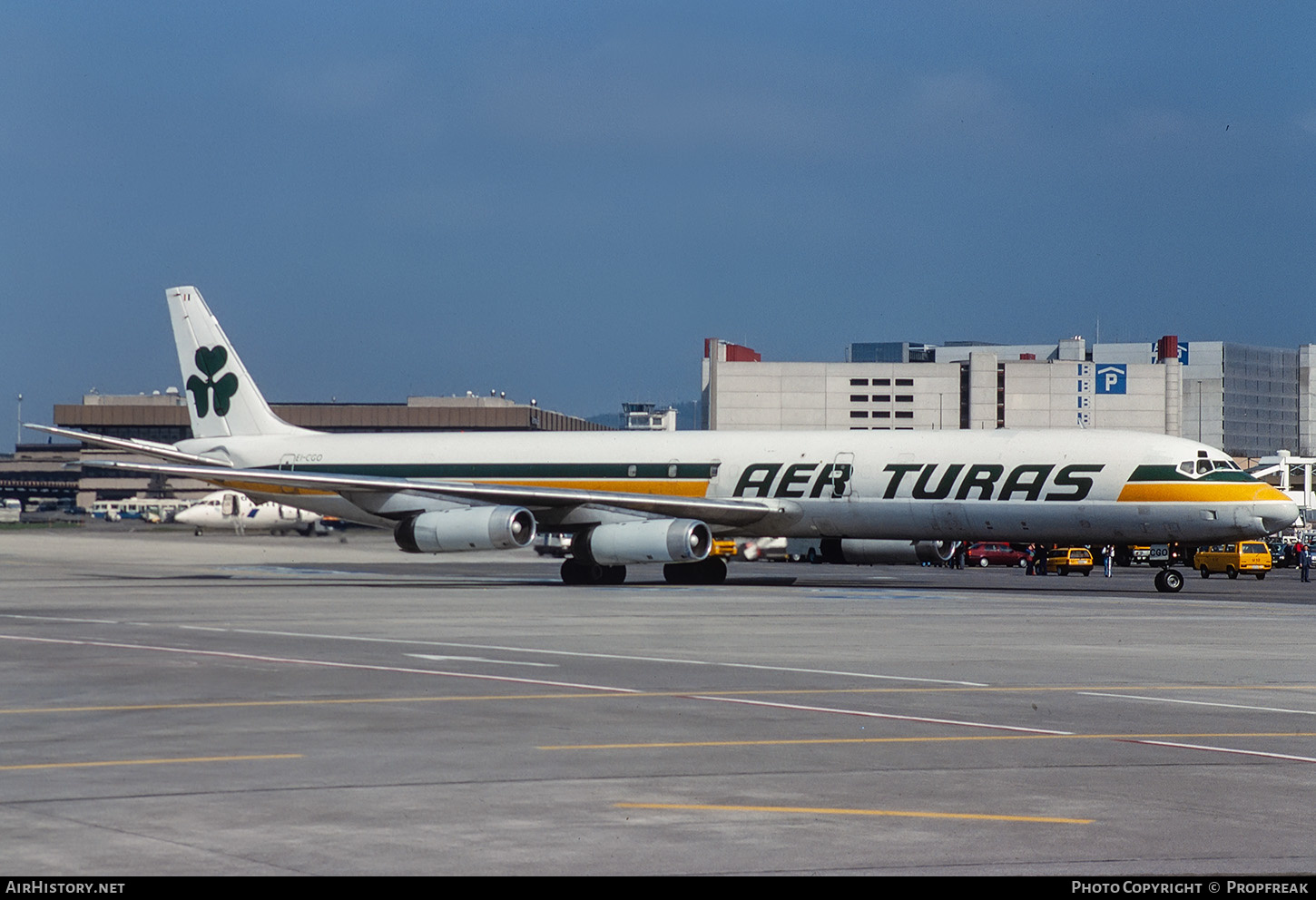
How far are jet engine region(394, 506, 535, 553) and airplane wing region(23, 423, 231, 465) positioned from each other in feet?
29.9

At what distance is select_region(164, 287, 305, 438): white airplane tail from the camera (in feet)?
178

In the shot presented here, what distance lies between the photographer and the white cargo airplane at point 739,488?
4016 cm

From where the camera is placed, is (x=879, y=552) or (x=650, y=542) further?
(x=879, y=552)

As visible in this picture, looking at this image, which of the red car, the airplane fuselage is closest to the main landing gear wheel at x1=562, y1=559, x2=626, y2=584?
the airplane fuselage

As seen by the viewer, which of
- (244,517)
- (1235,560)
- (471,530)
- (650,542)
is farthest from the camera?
(244,517)

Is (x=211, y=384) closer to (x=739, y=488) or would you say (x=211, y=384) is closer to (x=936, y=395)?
(x=739, y=488)

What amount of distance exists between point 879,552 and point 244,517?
7598 cm

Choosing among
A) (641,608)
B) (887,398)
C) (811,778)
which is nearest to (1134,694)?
(811,778)

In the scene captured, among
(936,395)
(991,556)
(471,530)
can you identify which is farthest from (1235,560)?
(936,395)

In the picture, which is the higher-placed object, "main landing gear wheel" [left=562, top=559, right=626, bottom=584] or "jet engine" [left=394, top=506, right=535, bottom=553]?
"jet engine" [left=394, top=506, right=535, bottom=553]

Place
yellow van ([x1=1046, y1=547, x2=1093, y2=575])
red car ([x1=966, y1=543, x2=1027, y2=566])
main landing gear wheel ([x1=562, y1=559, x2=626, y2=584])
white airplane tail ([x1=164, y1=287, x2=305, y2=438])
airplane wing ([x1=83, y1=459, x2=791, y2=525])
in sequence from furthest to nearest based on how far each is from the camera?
Result: red car ([x1=966, y1=543, x2=1027, y2=566]), yellow van ([x1=1046, y1=547, x2=1093, y2=575]), white airplane tail ([x1=164, y1=287, x2=305, y2=438]), main landing gear wheel ([x1=562, y1=559, x2=626, y2=584]), airplane wing ([x1=83, y1=459, x2=791, y2=525])

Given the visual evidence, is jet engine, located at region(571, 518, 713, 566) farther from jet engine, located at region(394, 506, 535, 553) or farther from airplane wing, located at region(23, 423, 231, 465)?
airplane wing, located at region(23, 423, 231, 465)

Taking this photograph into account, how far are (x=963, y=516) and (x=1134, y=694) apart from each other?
24.1m

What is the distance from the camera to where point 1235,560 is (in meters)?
67.8
